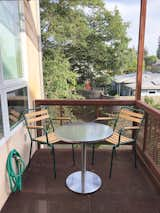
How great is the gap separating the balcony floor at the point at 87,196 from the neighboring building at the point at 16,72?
0.23m

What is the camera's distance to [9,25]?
2.03 m

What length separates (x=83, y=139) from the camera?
5.44 feet

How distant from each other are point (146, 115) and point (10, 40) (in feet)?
6.80

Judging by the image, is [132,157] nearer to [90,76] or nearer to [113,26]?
[90,76]

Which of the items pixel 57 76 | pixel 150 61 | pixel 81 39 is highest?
pixel 81 39

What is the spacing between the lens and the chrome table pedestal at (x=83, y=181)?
1.89 m

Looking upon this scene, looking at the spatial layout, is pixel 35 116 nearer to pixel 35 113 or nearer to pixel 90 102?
pixel 35 113

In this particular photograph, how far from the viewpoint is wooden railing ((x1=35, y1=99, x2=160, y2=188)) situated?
6.96 feet

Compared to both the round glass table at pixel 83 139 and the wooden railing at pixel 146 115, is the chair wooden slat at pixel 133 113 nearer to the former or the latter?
the wooden railing at pixel 146 115

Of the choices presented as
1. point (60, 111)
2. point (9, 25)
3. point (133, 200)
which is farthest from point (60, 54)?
point (133, 200)

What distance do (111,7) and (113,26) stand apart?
83cm

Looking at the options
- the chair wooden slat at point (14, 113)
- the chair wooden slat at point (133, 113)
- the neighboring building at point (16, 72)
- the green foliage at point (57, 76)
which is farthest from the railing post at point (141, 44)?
the green foliage at point (57, 76)

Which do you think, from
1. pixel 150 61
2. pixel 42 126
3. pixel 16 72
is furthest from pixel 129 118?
pixel 150 61

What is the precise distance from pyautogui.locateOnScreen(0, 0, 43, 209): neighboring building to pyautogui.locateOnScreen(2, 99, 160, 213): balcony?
0.27 metres
